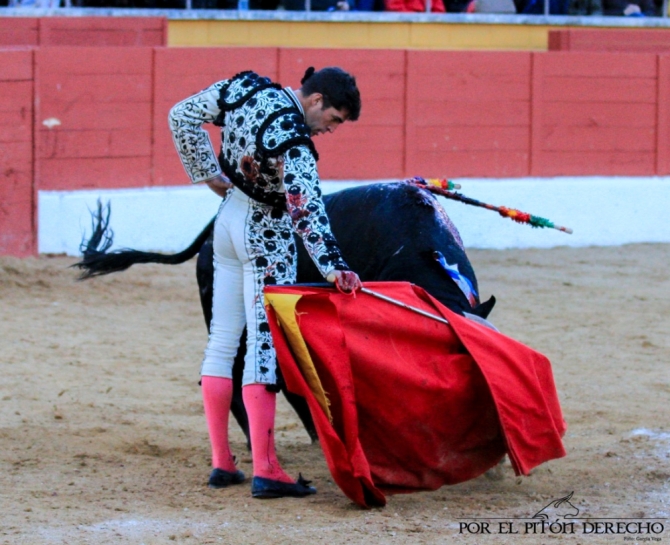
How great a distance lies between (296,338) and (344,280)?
0.20 m

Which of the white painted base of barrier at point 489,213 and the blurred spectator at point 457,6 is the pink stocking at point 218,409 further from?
the blurred spectator at point 457,6

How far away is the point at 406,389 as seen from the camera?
118 inches

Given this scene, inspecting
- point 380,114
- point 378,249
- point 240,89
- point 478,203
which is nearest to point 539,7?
point 380,114

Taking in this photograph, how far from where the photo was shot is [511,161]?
843cm

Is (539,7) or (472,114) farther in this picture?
(539,7)

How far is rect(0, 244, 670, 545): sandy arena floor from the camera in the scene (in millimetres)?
2863

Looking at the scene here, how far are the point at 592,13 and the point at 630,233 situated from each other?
7.59 ft

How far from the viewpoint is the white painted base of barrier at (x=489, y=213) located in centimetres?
724

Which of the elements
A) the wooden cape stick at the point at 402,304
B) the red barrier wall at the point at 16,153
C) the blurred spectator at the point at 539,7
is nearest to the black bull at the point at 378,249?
the wooden cape stick at the point at 402,304

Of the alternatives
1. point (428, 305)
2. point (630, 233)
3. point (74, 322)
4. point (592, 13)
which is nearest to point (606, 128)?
point (630, 233)

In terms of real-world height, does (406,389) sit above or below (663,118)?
below

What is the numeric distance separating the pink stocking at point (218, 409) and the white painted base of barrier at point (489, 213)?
4.21m

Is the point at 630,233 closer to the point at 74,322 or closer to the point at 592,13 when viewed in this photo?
the point at 592,13

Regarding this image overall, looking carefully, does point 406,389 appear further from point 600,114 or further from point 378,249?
point 600,114
